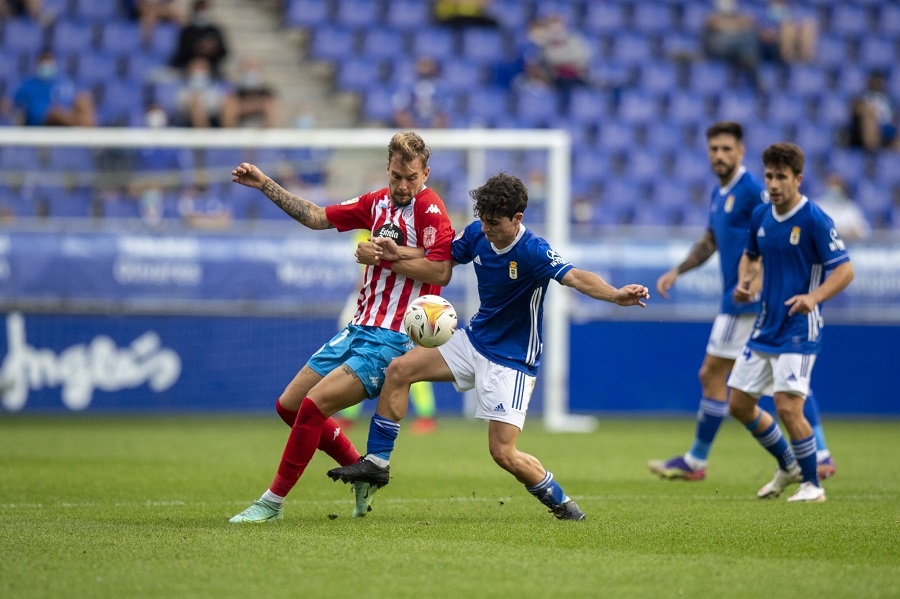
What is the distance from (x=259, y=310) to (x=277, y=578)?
10133 mm

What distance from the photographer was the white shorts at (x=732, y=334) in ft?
31.6

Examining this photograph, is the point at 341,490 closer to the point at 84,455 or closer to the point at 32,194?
the point at 84,455

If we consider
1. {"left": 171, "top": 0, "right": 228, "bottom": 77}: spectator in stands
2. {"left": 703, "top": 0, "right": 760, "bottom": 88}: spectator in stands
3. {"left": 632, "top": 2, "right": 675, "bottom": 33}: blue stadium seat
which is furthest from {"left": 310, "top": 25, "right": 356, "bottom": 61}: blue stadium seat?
{"left": 703, "top": 0, "right": 760, "bottom": 88}: spectator in stands

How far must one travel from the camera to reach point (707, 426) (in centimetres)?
977

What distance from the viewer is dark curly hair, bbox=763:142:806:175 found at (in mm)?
8203

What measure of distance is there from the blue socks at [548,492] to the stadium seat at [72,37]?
45.2 feet

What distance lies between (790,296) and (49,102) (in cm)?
1198

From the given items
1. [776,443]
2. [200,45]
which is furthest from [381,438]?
[200,45]

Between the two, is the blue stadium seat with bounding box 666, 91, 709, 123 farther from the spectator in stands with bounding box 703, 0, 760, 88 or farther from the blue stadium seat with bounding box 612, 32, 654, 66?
the spectator in stands with bounding box 703, 0, 760, 88

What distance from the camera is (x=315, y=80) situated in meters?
20.1

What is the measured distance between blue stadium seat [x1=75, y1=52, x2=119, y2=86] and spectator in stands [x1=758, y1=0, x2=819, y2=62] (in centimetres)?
1103

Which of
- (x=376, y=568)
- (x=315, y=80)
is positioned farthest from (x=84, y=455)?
(x=315, y=80)

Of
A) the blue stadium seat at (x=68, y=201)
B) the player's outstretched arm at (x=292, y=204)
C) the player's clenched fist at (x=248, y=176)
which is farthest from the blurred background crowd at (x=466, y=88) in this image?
the player's clenched fist at (x=248, y=176)

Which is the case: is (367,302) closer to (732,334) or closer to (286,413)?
(286,413)
